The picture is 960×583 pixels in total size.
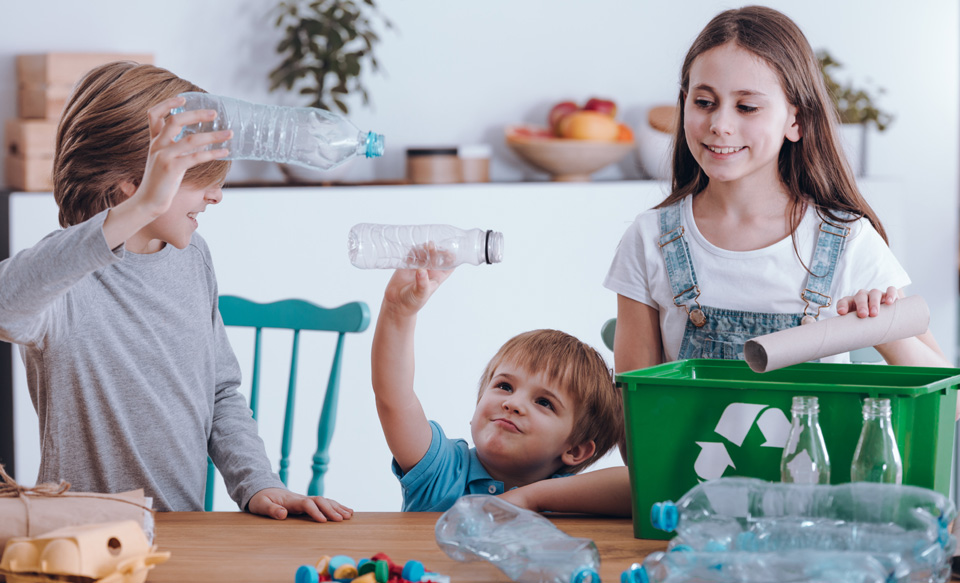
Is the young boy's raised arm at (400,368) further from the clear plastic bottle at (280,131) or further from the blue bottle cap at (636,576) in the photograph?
the blue bottle cap at (636,576)

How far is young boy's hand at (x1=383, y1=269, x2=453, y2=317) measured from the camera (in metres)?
1.15

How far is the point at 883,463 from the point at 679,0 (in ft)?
7.74

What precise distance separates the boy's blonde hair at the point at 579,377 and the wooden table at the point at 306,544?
270mm

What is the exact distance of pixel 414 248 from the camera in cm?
118

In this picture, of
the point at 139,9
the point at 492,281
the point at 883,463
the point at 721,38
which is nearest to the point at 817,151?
the point at 721,38

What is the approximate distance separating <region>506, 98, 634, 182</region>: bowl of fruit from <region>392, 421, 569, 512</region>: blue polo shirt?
1.55m

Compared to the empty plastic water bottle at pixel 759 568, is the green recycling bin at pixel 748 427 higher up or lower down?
higher up

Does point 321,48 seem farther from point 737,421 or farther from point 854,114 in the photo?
point 737,421

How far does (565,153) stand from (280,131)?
154 centimetres

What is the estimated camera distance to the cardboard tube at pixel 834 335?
0.95m

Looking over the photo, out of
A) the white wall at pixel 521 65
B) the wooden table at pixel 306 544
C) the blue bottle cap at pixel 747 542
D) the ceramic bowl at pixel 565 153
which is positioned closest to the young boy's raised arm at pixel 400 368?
the wooden table at pixel 306 544

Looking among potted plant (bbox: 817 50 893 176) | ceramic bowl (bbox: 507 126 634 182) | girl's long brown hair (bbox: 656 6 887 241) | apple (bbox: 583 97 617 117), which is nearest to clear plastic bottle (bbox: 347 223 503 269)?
girl's long brown hair (bbox: 656 6 887 241)

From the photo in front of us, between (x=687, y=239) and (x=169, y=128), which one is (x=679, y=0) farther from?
(x=169, y=128)

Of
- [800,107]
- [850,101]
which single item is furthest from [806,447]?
[850,101]
